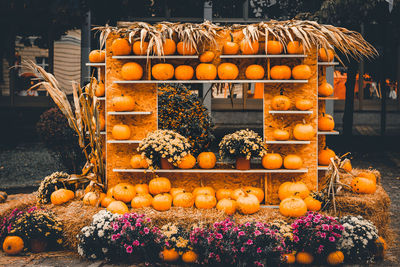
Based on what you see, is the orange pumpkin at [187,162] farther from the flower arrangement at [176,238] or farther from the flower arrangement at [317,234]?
the flower arrangement at [317,234]

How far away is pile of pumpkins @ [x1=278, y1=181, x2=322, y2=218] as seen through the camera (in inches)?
213

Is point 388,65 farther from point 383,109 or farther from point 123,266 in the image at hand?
point 123,266

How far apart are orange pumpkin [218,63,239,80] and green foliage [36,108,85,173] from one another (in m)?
3.60

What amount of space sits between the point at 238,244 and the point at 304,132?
195cm

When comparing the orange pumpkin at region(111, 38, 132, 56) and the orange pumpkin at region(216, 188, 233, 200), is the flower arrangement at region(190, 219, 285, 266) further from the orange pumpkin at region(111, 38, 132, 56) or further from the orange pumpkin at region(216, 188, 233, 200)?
the orange pumpkin at region(111, 38, 132, 56)

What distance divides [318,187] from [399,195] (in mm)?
2804

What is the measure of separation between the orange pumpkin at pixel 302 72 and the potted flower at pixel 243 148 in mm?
979

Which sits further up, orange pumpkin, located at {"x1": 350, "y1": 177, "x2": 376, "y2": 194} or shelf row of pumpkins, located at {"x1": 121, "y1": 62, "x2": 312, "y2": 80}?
shelf row of pumpkins, located at {"x1": 121, "y1": 62, "x2": 312, "y2": 80}

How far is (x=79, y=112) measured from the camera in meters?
6.34

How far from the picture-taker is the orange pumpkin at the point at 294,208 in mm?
5399

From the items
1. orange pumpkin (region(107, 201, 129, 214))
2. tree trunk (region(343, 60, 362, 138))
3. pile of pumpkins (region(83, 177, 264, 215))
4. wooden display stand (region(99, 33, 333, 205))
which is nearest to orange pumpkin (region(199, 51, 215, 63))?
wooden display stand (region(99, 33, 333, 205))

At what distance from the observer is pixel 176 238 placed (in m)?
5.05

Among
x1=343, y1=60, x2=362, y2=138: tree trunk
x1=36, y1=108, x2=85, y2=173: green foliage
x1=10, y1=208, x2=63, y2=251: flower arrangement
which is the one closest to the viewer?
x1=10, y1=208, x2=63, y2=251: flower arrangement

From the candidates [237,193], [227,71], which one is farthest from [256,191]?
[227,71]
